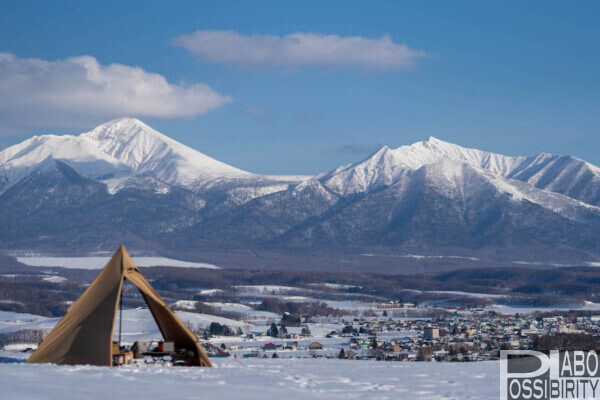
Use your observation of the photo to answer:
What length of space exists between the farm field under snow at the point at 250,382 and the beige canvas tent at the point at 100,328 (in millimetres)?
2047

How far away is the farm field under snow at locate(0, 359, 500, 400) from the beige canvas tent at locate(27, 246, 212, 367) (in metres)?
2.05

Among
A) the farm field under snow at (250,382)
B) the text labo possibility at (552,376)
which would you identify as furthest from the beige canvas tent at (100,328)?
the text labo possibility at (552,376)

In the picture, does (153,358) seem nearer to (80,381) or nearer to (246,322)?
(80,381)

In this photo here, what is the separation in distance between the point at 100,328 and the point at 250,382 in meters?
6.99

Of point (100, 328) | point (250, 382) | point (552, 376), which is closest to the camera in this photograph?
point (250, 382)

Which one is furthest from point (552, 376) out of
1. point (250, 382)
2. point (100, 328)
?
point (100, 328)

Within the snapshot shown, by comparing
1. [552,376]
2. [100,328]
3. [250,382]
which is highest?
[100,328]

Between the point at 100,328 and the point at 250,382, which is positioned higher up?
the point at 100,328

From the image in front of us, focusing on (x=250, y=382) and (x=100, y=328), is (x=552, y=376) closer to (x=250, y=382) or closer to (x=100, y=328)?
(x=250, y=382)

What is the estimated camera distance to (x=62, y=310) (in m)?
130

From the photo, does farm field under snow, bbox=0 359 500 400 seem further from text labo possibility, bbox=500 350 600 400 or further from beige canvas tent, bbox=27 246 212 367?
beige canvas tent, bbox=27 246 212 367

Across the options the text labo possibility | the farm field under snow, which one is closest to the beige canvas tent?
the farm field under snow

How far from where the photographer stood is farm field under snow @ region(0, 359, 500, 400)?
22344 mm

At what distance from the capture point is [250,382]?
24891mm
